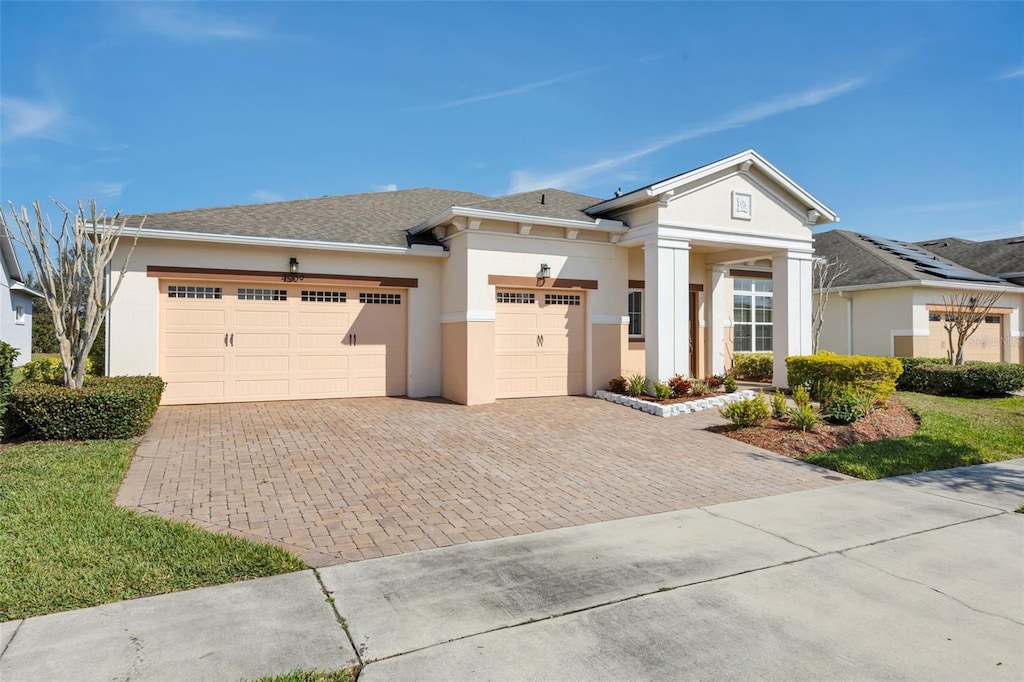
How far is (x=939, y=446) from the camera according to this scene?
951cm

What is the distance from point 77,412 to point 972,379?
19522 mm

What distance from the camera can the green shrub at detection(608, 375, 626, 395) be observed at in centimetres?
1392

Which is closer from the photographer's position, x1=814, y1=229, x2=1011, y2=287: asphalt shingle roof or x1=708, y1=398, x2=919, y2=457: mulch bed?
x1=708, y1=398, x2=919, y2=457: mulch bed

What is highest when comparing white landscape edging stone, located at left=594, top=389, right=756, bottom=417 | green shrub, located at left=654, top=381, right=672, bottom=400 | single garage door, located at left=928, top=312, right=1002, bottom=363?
single garage door, located at left=928, top=312, right=1002, bottom=363

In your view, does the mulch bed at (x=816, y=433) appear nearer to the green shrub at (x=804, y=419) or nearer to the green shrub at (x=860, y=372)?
the green shrub at (x=804, y=419)

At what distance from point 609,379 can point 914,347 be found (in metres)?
11.7

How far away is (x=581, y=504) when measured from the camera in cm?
646

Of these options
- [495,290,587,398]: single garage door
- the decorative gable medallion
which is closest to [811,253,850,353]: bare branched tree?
the decorative gable medallion

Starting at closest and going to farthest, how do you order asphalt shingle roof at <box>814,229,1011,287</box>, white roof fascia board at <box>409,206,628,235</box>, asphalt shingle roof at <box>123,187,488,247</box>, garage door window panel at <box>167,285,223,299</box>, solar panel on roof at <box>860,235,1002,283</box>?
1. garage door window panel at <box>167,285,223,299</box>
2. asphalt shingle roof at <box>123,187,488,247</box>
3. white roof fascia board at <box>409,206,628,235</box>
4. asphalt shingle roof at <box>814,229,1011,287</box>
5. solar panel on roof at <box>860,235,1002,283</box>

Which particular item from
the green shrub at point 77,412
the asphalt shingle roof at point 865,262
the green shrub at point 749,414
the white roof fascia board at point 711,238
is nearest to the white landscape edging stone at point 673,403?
the green shrub at point 749,414

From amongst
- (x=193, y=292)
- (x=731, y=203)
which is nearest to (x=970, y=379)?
(x=731, y=203)

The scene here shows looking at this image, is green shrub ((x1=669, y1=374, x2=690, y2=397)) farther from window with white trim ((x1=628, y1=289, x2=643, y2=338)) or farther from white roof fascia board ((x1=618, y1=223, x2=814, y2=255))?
white roof fascia board ((x1=618, y1=223, x2=814, y2=255))

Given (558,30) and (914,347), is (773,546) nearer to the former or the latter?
(558,30)

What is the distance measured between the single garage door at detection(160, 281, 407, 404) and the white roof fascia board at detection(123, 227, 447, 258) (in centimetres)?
94
